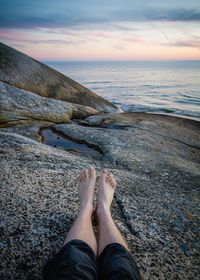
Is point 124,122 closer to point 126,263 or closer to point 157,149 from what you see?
point 157,149

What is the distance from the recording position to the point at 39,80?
35.1 feet

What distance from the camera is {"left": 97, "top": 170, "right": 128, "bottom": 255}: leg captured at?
2.01 metres

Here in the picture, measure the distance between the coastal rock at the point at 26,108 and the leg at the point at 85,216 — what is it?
441 cm

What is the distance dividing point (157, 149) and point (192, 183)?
186 cm

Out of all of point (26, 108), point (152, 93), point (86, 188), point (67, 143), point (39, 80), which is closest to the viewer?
point (86, 188)

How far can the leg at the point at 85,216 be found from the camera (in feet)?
6.47

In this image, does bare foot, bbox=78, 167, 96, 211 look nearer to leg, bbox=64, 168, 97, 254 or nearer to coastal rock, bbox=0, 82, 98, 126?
leg, bbox=64, 168, 97, 254

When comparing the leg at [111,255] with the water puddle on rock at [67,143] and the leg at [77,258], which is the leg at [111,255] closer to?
the leg at [77,258]

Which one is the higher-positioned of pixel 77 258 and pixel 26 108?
pixel 26 108

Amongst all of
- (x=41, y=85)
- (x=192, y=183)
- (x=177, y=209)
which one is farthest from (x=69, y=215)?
(x=41, y=85)

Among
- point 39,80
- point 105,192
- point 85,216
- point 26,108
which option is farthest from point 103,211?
point 39,80

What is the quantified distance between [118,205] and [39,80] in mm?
9205

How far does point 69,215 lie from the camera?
2.58 metres

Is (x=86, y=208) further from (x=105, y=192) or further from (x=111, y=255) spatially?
(x=111, y=255)
